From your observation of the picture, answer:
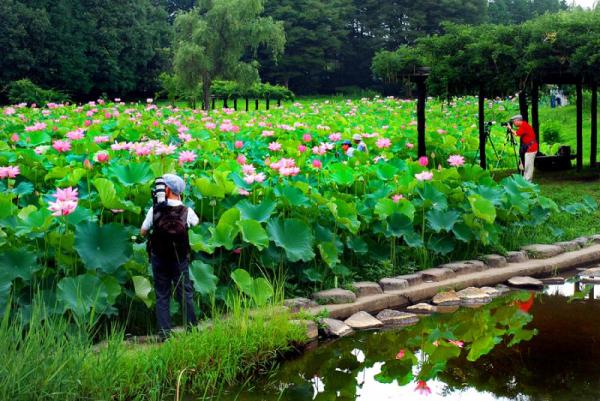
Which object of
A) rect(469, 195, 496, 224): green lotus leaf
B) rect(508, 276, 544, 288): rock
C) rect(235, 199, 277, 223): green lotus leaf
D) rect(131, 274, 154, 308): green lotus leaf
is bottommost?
rect(508, 276, 544, 288): rock

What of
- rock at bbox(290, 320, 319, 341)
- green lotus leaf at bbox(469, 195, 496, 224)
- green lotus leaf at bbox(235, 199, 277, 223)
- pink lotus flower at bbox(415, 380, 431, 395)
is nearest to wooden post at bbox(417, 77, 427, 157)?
green lotus leaf at bbox(469, 195, 496, 224)

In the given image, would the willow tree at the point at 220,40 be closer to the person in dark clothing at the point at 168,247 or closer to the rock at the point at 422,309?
the rock at the point at 422,309

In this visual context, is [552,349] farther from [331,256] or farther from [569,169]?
[569,169]

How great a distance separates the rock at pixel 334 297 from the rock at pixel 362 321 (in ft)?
0.68

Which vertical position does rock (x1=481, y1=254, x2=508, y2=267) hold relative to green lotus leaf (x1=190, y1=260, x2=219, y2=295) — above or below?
below

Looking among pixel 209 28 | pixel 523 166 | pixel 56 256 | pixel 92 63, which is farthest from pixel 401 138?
pixel 92 63

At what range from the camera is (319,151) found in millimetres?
7770

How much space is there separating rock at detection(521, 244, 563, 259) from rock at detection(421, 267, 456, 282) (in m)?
1.14

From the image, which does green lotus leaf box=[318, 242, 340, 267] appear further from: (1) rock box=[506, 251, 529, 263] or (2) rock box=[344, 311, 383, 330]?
(1) rock box=[506, 251, 529, 263]

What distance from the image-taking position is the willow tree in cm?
2542

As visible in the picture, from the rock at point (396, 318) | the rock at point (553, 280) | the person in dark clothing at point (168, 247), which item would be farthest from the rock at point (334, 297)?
the rock at point (553, 280)

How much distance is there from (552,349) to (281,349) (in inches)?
66.7

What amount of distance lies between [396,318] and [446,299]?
63cm

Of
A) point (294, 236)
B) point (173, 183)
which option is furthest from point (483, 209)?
point (173, 183)
